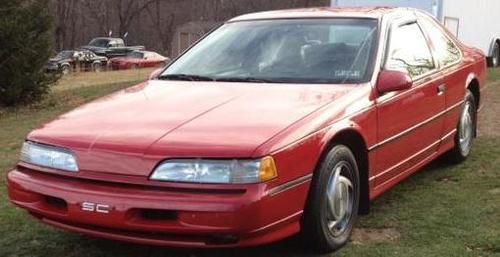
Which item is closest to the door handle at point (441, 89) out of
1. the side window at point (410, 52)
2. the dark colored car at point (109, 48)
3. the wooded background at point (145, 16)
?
the side window at point (410, 52)

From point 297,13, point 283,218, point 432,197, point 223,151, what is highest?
point 297,13

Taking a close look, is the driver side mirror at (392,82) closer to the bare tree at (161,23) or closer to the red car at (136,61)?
the red car at (136,61)

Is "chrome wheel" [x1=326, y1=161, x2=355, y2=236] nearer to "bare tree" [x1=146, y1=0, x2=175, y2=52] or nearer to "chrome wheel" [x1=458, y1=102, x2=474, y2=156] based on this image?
"chrome wheel" [x1=458, y1=102, x2=474, y2=156]

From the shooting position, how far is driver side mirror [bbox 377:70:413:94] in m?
4.59

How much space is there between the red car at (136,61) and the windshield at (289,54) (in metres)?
40.3

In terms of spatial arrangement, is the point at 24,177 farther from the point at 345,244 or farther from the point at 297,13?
the point at 297,13

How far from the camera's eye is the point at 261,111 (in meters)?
4.09

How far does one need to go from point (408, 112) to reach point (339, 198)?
1089 millimetres

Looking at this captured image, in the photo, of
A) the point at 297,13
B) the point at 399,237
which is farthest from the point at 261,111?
the point at 297,13

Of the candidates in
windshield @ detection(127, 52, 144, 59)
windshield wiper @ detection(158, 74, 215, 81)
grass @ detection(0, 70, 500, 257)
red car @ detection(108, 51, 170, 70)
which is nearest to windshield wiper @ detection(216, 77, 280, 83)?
windshield wiper @ detection(158, 74, 215, 81)

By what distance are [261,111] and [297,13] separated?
A: 161 cm

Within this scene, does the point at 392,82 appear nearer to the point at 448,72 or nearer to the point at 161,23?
the point at 448,72

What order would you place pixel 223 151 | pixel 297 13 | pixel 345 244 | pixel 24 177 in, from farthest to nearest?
pixel 297 13, pixel 345 244, pixel 24 177, pixel 223 151

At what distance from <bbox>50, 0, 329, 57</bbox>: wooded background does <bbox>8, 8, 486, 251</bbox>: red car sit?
65.2m
